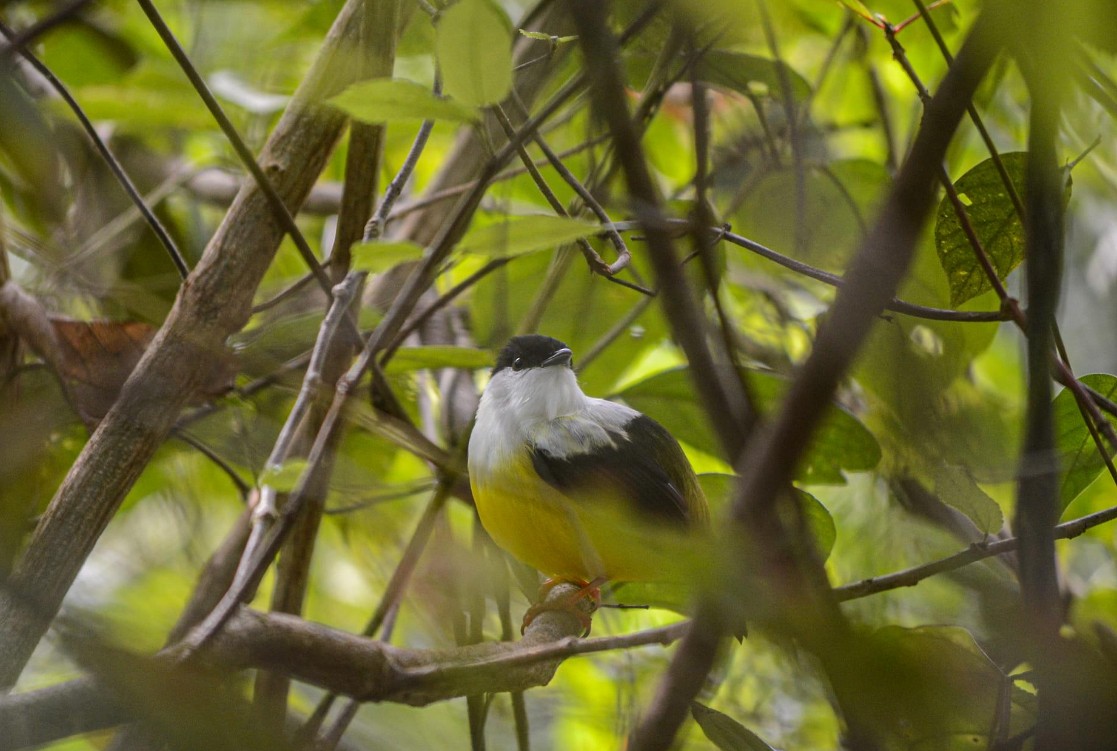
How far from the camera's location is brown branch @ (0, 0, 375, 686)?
989 millimetres

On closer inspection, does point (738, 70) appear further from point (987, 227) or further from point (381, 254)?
point (381, 254)

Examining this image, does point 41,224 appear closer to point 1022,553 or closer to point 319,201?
point 319,201

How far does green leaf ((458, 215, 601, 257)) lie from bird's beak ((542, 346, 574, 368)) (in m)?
1.03

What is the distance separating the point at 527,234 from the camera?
2.02ft

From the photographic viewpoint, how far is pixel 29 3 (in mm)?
1888

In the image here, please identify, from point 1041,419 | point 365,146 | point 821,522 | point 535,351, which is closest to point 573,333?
point 535,351

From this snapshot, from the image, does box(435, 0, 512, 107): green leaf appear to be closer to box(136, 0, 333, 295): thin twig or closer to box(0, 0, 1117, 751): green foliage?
box(0, 0, 1117, 751): green foliage

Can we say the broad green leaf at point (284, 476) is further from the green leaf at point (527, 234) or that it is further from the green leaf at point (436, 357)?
the green leaf at point (436, 357)

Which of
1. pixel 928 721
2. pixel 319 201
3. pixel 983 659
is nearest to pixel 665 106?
pixel 319 201

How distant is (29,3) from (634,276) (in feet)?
4.39

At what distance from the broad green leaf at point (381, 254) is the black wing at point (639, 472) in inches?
29.0

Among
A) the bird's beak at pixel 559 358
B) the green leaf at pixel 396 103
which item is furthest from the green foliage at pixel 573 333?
the bird's beak at pixel 559 358

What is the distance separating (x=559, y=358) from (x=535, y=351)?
8 centimetres

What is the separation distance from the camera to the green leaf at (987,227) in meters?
1.08
